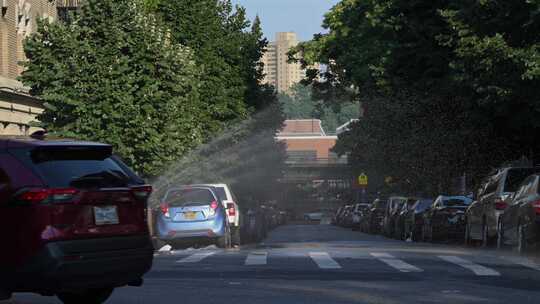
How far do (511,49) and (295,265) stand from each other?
13.5 metres

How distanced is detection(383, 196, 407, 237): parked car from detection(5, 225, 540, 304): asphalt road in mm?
23488

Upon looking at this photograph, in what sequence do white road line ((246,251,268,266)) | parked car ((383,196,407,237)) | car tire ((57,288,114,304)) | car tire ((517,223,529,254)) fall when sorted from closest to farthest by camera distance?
car tire ((57,288,114,304)) → white road line ((246,251,268,266)) → car tire ((517,223,529,254)) → parked car ((383,196,407,237))

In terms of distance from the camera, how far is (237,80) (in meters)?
61.4

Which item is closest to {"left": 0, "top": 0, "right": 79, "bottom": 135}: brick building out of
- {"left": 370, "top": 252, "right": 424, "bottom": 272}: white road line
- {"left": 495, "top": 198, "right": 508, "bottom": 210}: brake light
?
{"left": 495, "top": 198, "right": 508, "bottom": 210}: brake light

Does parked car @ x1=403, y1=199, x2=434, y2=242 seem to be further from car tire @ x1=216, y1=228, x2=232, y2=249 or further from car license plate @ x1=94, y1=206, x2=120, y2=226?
car license plate @ x1=94, y1=206, x2=120, y2=226

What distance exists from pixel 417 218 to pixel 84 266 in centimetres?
2875

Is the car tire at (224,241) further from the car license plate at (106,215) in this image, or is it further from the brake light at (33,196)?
the brake light at (33,196)

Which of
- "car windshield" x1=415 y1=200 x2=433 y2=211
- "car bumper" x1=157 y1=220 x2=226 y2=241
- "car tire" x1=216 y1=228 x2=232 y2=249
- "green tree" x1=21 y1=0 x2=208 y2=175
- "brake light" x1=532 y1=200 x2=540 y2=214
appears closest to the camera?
"brake light" x1=532 y1=200 x2=540 y2=214

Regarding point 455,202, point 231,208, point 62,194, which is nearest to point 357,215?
point 455,202

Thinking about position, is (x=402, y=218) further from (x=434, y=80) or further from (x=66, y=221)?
(x=66, y=221)

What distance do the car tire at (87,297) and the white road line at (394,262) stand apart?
20.0 feet

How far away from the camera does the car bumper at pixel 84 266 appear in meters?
10.5

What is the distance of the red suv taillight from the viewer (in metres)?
10.6

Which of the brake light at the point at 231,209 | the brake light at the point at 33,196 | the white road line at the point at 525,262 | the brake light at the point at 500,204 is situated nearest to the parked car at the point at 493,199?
the brake light at the point at 500,204
